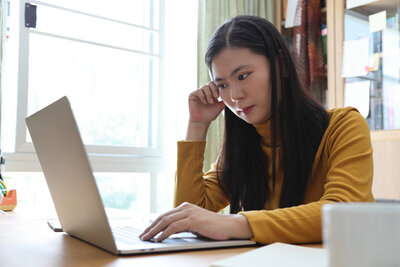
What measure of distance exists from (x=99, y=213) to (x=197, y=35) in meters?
2.15

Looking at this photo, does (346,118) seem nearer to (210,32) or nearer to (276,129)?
(276,129)

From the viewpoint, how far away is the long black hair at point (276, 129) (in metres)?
1.15

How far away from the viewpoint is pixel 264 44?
3.87ft

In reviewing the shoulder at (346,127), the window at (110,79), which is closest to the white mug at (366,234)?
the shoulder at (346,127)

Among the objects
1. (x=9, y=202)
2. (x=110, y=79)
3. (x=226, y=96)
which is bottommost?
(x=9, y=202)

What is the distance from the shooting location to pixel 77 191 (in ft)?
2.26

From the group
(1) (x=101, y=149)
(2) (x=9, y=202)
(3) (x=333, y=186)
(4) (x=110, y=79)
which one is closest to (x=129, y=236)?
(3) (x=333, y=186)

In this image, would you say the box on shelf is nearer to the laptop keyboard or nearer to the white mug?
the laptop keyboard

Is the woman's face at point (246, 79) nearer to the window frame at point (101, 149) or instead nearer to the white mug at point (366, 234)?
the white mug at point (366, 234)

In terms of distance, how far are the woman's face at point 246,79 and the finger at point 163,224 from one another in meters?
0.52

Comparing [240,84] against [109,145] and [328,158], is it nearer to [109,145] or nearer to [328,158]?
[328,158]

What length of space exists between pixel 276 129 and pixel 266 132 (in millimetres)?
80

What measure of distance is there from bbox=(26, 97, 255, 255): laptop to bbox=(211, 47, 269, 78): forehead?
0.53m

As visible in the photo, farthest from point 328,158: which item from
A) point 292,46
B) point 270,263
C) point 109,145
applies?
point 292,46
